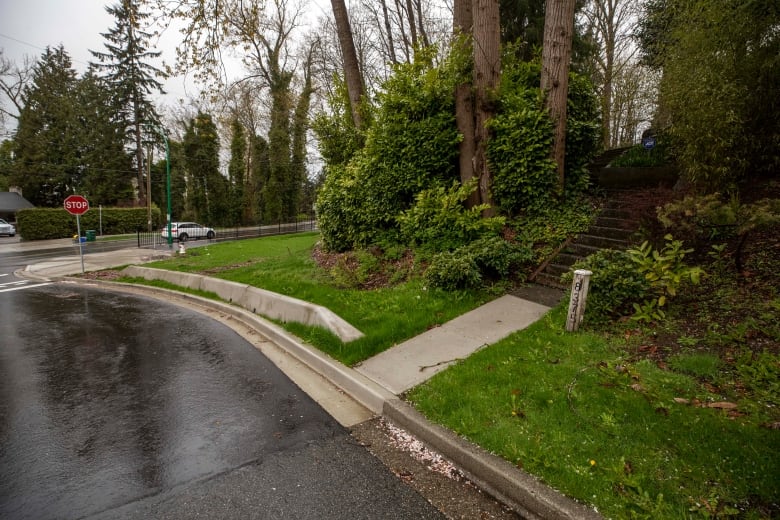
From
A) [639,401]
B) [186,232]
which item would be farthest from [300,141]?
[639,401]

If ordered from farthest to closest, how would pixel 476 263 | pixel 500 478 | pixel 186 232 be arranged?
1. pixel 186 232
2. pixel 476 263
3. pixel 500 478

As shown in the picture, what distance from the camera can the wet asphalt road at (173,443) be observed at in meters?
2.62

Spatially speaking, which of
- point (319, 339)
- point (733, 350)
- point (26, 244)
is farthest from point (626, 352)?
point (26, 244)

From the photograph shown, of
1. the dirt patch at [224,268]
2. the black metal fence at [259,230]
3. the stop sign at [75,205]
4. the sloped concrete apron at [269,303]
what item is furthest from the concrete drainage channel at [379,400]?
the black metal fence at [259,230]

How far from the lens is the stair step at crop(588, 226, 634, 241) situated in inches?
261

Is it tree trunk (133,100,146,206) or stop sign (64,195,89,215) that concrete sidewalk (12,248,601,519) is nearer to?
stop sign (64,195,89,215)

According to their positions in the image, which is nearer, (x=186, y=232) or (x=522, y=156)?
(x=522, y=156)

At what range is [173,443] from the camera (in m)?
3.33

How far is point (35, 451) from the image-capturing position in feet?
10.5

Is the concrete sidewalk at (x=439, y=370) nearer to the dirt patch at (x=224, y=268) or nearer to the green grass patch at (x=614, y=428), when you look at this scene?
the green grass patch at (x=614, y=428)

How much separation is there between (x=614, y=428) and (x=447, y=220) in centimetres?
508

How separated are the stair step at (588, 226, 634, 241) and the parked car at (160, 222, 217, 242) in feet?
91.3

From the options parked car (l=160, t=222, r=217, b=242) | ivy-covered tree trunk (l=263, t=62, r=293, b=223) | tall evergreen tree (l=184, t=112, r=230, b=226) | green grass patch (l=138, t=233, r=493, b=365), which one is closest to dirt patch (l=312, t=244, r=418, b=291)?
green grass patch (l=138, t=233, r=493, b=365)

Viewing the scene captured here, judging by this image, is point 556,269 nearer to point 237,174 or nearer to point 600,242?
point 600,242
